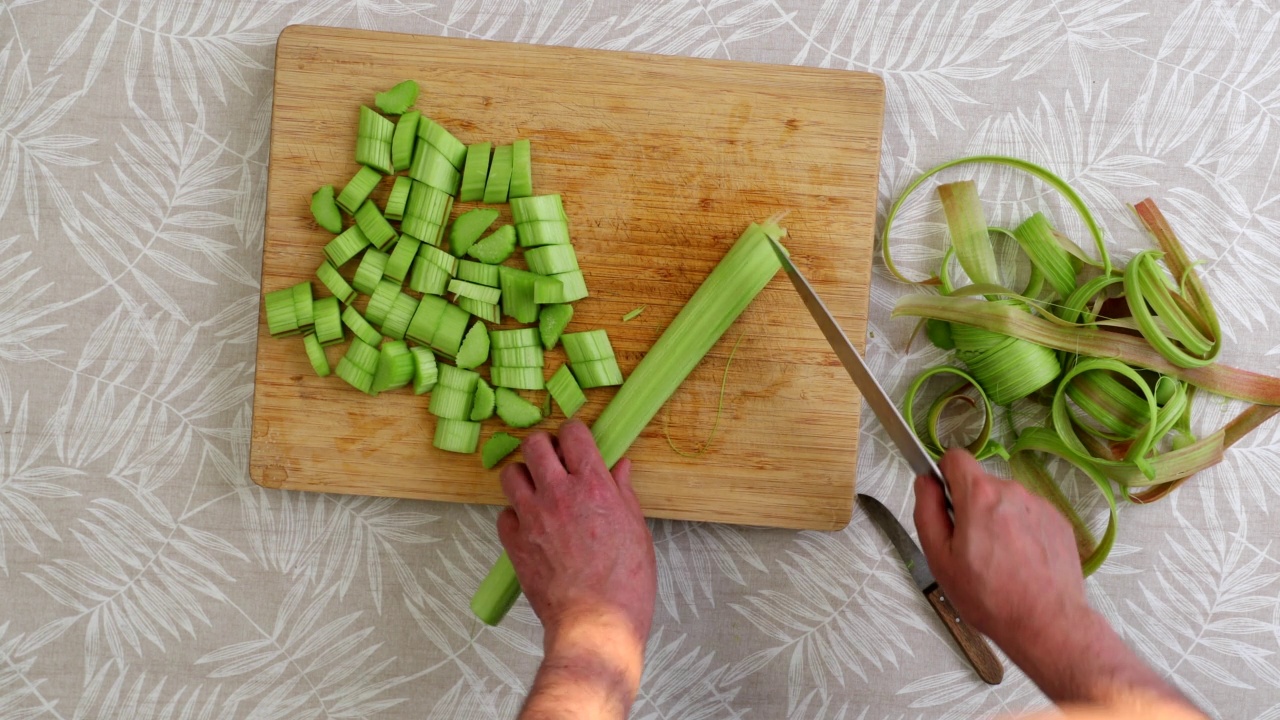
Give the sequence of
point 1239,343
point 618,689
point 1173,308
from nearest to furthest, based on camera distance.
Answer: point 618,689 → point 1173,308 → point 1239,343

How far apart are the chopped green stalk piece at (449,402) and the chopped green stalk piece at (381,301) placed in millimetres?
159

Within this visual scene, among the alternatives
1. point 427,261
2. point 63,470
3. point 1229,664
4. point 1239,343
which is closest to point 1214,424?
point 1239,343

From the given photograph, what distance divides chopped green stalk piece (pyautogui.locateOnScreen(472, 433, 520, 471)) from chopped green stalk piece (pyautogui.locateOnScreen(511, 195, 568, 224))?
433 millimetres

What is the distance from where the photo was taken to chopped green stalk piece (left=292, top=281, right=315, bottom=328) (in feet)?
5.15

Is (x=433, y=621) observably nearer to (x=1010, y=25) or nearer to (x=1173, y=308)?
(x=1173, y=308)

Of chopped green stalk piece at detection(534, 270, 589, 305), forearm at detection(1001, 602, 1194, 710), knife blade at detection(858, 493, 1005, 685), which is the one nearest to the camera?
forearm at detection(1001, 602, 1194, 710)

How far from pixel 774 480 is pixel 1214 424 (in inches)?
37.9

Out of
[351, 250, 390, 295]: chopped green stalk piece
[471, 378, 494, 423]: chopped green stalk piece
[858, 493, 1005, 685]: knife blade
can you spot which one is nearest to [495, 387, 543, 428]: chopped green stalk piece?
[471, 378, 494, 423]: chopped green stalk piece

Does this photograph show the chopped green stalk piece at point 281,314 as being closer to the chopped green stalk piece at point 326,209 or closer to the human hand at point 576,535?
the chopped green stalk piece at point 326,209

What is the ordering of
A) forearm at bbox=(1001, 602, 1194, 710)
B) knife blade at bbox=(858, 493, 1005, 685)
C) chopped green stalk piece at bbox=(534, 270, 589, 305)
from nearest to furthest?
forearm at bbox=(1001, 602, 1194, 710)
chopped green stalk piece at bbox=(534, 270, 589, 305)
knife blade at bbox=(858, 493, 1005, 685)

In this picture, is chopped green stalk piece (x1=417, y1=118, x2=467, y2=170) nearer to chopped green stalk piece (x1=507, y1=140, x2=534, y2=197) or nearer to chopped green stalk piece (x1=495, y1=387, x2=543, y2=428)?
chopped green stalk piece (x1=507, y1=140, x2=534, y2=197)

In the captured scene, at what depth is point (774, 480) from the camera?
161 centimetres

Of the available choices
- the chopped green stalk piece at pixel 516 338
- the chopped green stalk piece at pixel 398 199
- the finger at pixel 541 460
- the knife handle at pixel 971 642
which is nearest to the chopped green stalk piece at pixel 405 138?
the chopped green stalk piece at pixel 398 199

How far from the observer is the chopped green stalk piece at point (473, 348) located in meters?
1.59
